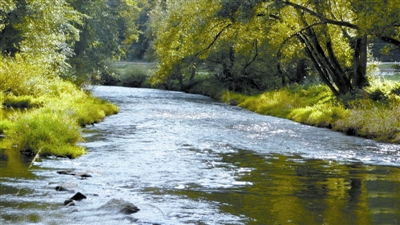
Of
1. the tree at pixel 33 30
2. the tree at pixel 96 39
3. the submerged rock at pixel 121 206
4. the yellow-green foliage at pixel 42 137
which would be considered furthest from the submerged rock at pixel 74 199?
the tree at pixel 96 39

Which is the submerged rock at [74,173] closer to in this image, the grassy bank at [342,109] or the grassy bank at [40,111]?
the grassy bank at [40,111]

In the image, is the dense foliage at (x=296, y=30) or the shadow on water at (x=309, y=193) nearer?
the shadow on water at (x=309, y=193)

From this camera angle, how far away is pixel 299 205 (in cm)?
1112

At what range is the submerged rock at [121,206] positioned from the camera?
10.2 m

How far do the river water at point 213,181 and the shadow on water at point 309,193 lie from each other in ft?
0.07

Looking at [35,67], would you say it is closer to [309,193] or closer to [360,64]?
[360,64]

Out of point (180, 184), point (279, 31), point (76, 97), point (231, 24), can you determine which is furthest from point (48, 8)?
point (180, 184)

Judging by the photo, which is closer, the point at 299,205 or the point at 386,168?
the point at 299,205

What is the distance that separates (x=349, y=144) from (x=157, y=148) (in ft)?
25.2

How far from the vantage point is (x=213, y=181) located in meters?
13.7

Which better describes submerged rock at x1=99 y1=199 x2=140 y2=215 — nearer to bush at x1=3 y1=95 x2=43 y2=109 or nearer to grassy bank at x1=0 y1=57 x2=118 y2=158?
grassy bank at x1=0 y1=57 x2=118 y2=158

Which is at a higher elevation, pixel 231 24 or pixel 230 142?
pixel 231 24

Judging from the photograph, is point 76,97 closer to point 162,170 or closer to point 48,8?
point 48,8

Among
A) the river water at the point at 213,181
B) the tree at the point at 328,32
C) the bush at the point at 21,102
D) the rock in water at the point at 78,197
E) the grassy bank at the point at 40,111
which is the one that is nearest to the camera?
the river water at the point at 213,181
